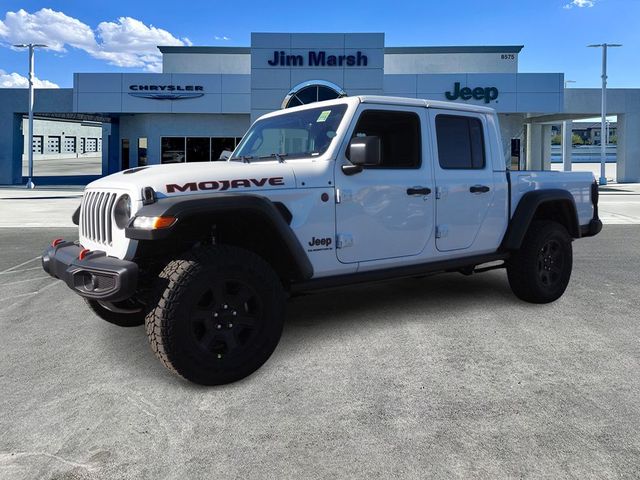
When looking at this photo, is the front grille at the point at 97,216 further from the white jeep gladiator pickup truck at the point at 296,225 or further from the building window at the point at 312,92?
the building window at the point at 312,92

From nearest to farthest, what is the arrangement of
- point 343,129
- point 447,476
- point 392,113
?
point 447,476 → point 343,129 → point 392,113

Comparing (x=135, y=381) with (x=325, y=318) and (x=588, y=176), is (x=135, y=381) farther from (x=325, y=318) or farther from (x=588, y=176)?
(x=588, y=176)

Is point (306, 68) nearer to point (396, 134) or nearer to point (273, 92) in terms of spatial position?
point (273, 92)

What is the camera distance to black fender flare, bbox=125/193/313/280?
3248 millimetres

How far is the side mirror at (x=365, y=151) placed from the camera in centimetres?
386

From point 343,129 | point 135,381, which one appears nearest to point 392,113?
Answer: point 343,129

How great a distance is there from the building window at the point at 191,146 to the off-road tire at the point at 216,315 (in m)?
30.0

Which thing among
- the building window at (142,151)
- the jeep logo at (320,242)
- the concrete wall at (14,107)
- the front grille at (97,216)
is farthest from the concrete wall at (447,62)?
the front grille at (97,216)

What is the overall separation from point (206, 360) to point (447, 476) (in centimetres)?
162

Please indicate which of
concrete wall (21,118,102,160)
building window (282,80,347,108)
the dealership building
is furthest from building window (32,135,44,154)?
building window (282,80,347,108)

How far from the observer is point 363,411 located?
316 centimetres

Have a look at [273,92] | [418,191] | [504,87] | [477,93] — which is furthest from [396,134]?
[504,87]

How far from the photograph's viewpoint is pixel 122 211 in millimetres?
3633

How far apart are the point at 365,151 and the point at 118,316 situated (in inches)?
101
